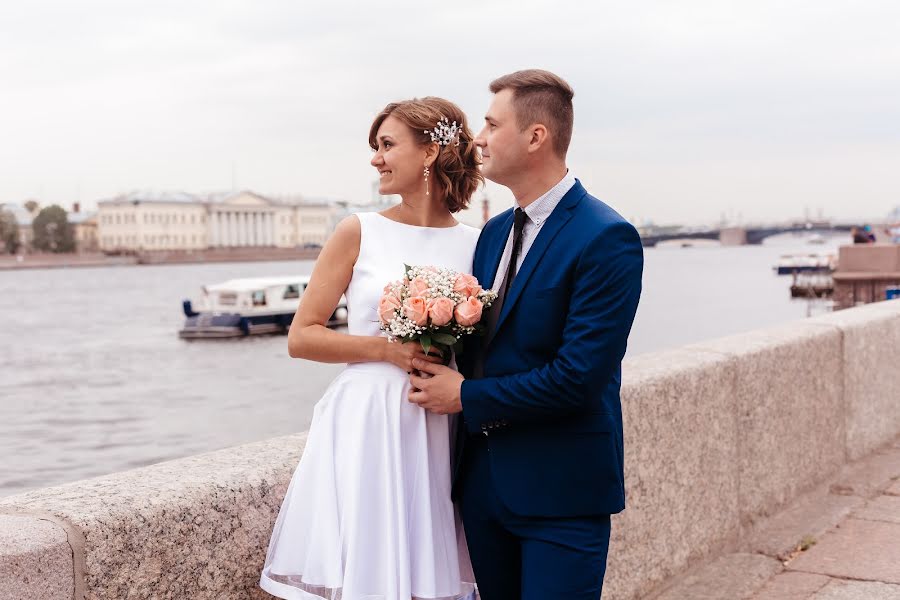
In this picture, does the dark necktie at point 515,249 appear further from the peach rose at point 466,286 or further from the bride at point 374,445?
the bride at point 374,445

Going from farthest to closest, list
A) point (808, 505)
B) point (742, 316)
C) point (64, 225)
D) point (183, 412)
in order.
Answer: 1. point (64, 225)
2. point (742, 316)
3. point (183, 412)
4. point (808, 505)

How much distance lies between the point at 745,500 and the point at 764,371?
532 millimetres

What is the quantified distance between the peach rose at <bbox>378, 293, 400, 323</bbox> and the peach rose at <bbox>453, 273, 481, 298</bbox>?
13 centimetres

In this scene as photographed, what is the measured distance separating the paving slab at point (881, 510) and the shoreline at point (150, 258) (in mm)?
157825

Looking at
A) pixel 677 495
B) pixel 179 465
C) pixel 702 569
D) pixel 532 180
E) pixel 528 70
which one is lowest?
pixel 702 569

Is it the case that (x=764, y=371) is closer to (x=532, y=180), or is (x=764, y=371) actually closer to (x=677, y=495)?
(x=677, y=495)

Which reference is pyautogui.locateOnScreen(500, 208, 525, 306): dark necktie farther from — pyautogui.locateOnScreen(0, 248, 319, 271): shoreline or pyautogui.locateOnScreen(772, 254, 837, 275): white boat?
pyautogui.locateOnScreen(0, 248, 319, 271): shoreline

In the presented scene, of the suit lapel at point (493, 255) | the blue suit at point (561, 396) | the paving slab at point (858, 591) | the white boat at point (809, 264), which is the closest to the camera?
the blue suit at point (561, 396)

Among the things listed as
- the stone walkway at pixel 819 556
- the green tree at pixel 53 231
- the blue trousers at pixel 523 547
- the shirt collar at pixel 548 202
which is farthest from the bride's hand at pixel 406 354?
the green tree at pixel 53 231

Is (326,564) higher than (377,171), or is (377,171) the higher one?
(377,171)

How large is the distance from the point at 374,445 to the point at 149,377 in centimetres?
4995

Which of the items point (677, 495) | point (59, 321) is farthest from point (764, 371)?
point (59, 321)

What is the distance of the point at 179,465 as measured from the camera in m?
2.44

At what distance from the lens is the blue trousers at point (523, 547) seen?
7.18 ft
